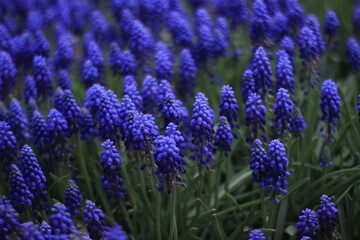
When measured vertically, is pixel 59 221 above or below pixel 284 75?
below

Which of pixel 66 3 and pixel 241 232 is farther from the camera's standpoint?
pixel 66 3

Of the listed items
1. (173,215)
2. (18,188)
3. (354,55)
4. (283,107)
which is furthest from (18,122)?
(354,55)

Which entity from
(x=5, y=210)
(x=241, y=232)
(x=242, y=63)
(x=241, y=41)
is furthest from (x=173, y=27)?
(x=5, y=210)

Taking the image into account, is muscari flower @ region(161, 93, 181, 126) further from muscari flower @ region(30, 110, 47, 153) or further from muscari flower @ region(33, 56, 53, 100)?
muscari flower @ region(33, 56, 53, 100)

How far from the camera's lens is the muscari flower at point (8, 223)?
3842mm

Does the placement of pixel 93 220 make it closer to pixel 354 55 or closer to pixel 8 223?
pixel 8 223

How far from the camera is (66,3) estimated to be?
9.54 metres

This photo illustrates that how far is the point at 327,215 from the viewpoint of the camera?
4.22 metres

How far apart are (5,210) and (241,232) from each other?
2.16m

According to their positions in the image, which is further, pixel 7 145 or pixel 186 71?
pixel 186 71

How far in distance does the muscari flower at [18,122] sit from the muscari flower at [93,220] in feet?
5.28

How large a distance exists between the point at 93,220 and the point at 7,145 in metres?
1.18

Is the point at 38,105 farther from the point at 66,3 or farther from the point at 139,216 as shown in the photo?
the point at 66,3

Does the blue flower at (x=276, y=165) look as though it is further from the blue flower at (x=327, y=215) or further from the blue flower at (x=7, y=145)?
the blue flower at (x=7, y=145)
